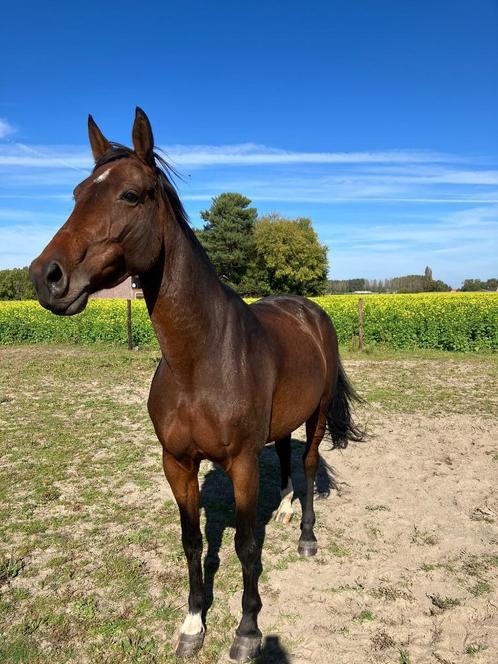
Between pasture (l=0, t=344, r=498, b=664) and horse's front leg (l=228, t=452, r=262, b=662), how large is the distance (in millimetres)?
107

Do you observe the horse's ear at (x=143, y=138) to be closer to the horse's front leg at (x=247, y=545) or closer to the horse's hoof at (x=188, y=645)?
the horse's front leg at (x=247, y=545)

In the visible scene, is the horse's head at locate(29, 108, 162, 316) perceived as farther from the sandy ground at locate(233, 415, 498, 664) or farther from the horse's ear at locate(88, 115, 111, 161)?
the sandy ground at locate(233, 415, 498, 664)

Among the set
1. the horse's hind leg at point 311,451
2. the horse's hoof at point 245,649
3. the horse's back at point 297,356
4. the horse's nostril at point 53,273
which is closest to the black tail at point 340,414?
the horse's back at point 297,356

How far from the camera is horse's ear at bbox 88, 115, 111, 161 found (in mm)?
2141

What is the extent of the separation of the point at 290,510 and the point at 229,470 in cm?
187

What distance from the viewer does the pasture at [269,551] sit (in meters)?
2.66

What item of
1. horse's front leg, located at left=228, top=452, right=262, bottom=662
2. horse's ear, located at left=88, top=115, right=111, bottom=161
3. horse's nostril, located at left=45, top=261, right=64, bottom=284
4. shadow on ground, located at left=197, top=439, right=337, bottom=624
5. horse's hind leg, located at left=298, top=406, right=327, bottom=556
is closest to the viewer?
horse's nostril, located at left=45, top=261, right=64, bottom=284

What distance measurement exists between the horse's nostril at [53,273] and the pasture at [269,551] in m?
2.13

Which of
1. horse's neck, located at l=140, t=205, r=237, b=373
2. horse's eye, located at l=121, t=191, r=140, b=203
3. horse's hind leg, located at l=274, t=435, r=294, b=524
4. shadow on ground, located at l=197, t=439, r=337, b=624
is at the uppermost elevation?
horse's eye, located at l=121, t=191, r=140, b=203

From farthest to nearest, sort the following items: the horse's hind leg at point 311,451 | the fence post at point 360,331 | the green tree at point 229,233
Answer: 1. the green tree at point 229,233
2. the fence post at point 360,331
3. the horse's hind leg at point 311,451

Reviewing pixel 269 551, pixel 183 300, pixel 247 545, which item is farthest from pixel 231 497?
pixel 183 300

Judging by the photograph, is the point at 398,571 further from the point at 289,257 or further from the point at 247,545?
the point at 289,257

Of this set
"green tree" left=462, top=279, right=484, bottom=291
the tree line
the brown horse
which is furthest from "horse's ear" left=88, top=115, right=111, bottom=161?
"green tree" left=462, top=279, right=484, bottom=291

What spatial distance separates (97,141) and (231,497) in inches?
137
